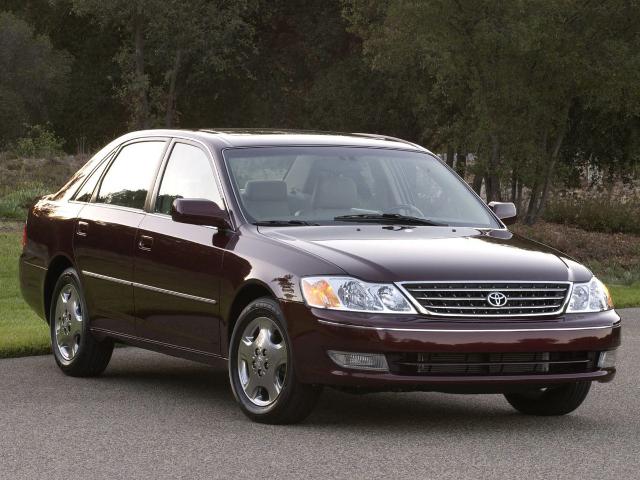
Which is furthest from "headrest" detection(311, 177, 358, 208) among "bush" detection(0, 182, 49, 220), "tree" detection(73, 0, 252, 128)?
"tree" detection(73, 0, 252, 128)

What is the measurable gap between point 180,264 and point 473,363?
212 centimetres

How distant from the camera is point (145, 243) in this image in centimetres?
989

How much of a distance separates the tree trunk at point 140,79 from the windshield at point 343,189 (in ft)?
155

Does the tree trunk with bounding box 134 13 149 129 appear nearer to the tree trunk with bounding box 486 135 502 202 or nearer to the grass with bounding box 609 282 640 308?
the tree trunk with bounding box 486 135 502 202

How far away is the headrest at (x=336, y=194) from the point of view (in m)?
9.47

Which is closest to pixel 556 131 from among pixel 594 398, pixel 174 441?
pixel 594 398

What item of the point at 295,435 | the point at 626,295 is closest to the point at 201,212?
the point at 295,435

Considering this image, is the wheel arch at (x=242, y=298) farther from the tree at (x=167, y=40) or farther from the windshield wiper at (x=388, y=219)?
the tree at (x=167, y=40)

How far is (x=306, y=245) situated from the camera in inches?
338

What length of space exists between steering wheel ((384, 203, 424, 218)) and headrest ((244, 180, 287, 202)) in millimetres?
667

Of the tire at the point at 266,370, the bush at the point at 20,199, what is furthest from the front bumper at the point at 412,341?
the bush at the point at 20,199

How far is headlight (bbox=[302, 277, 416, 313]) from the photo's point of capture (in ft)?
26.7

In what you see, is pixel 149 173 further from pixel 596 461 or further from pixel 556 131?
pixel 556 131

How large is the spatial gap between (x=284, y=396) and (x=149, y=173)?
8.46 ft
